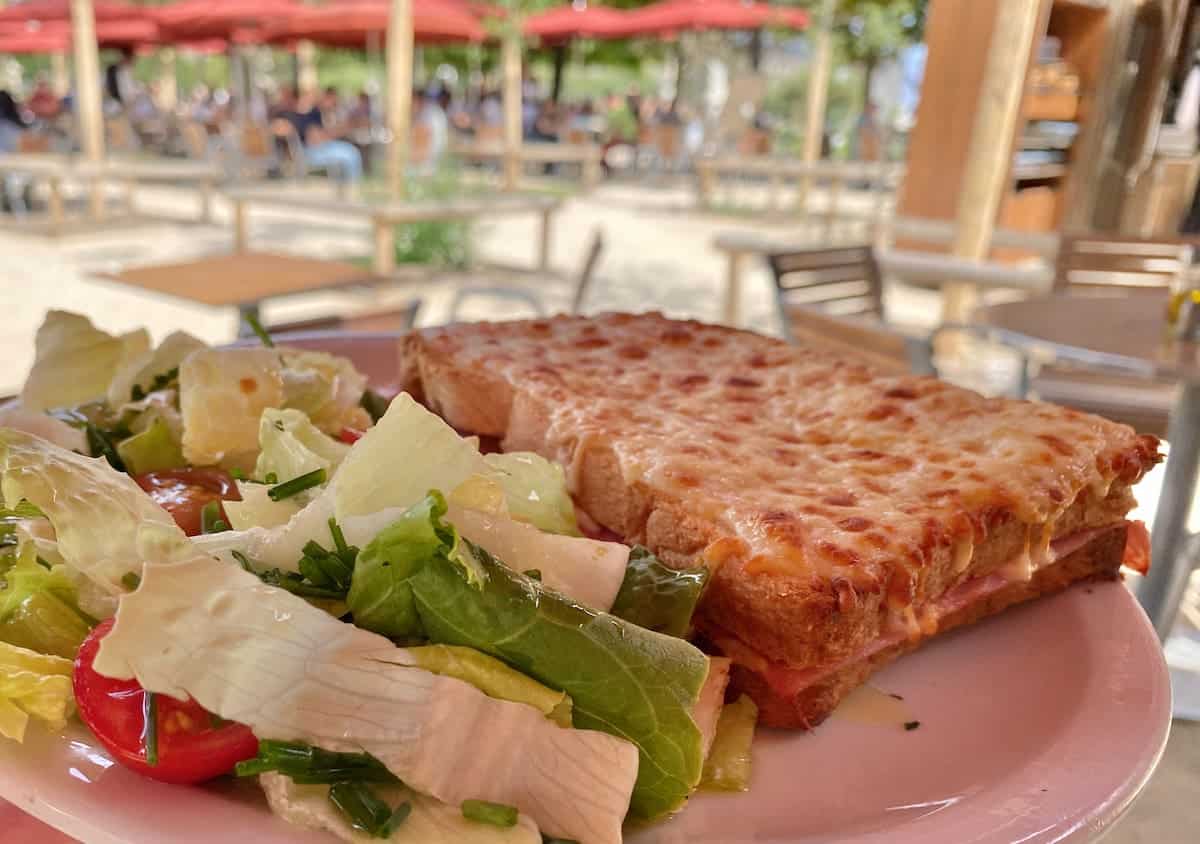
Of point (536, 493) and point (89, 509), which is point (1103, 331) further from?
point (89, 509)

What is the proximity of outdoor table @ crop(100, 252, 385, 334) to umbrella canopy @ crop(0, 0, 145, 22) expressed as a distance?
9.68 m

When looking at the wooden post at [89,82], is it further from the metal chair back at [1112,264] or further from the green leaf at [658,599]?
the green leaf at [658,599]

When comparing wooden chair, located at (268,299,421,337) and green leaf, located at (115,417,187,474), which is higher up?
green leaf, located at (115,417,187,474)

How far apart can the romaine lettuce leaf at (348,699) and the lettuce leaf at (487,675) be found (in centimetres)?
2

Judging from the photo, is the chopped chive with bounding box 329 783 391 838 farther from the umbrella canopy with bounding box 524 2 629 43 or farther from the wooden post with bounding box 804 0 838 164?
the umbrella canopy with bounding box 524 2 629 43

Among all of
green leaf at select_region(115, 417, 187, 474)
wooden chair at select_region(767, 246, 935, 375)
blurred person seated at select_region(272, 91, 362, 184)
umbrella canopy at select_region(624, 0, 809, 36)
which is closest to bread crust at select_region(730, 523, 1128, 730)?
green leaf at select_region(115, 417, 187, 474)

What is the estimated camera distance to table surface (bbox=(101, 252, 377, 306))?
292 centimetres

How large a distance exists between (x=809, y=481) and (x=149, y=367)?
1.01 metres

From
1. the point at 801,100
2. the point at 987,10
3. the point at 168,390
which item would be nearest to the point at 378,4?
the point at 987,10

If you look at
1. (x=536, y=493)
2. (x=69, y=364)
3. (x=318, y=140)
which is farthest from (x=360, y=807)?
(x=318, y=140)

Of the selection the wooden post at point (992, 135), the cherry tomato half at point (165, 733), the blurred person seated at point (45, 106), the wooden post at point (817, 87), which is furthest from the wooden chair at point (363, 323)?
the blurred person seated at point (45, 106)

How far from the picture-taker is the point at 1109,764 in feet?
2.66

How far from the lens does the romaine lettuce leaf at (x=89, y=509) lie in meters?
0.83

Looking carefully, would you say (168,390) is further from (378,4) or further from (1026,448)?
(378,4)
